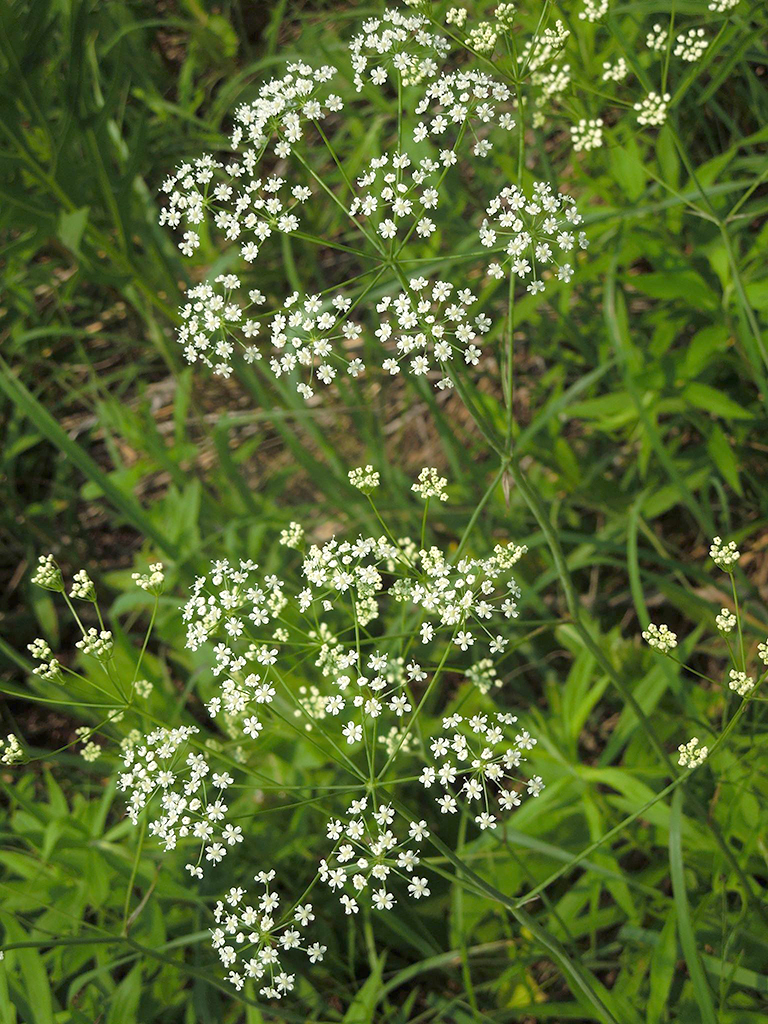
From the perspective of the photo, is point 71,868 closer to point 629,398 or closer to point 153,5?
point 629,398

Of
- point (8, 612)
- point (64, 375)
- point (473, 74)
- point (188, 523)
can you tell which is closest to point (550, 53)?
point (473, 74)

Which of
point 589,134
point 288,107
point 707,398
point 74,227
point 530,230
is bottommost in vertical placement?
point 707,398

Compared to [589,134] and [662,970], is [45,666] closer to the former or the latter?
[662,970]

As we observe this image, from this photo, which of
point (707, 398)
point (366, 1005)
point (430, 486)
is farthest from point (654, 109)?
point (366, 1005)

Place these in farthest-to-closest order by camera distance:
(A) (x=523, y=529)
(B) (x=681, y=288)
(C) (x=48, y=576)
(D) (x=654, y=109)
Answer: (A) (x=523, y=529), (B) (x=681, y=288), (D) (x=654, y=109), (C) (x=48, y=576)

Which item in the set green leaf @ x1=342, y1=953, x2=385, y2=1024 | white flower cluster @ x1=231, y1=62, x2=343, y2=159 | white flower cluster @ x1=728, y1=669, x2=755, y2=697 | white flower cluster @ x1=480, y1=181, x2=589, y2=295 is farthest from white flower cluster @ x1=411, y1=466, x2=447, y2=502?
green leaf @ x1=342, y1=953, x2=385, y2=1024

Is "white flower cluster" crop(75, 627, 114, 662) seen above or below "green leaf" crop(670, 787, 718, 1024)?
above

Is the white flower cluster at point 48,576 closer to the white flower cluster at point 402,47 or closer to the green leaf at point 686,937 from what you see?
the white flower cluster at point 402,47

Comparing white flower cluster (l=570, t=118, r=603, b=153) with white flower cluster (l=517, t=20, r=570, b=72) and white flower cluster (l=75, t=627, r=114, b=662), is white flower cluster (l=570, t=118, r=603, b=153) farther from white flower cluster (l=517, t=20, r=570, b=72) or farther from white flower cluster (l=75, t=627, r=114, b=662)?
white flower cluster (l=75, t=627, r=114, b=662)

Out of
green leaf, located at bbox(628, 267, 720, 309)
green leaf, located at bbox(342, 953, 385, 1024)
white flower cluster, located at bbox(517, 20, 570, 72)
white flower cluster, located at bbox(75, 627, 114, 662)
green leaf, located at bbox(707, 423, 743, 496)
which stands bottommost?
green leaf, located at bbox(342, 953, 385, 1024)
